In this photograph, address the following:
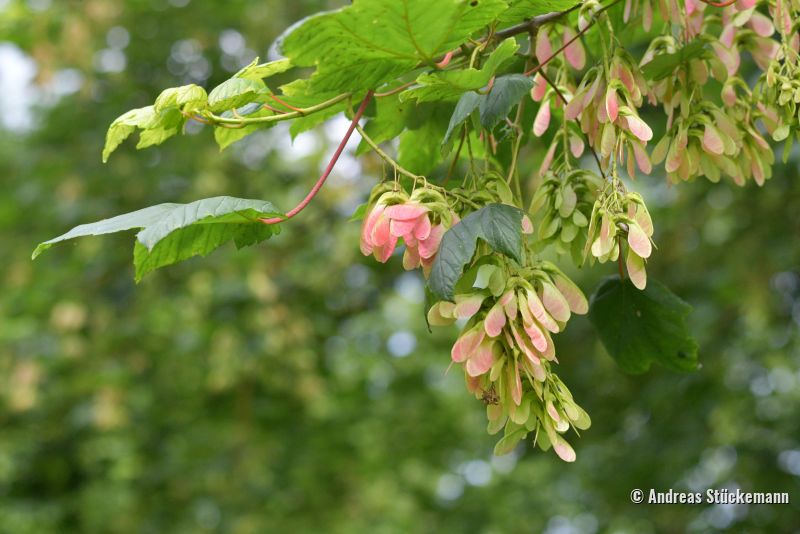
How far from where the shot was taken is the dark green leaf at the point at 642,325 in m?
1.19

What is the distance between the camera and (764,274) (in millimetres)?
3252

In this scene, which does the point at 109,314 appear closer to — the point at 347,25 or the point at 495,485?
the point at 495,485

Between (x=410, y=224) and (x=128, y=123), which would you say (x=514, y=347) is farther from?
(x=128, y=123)

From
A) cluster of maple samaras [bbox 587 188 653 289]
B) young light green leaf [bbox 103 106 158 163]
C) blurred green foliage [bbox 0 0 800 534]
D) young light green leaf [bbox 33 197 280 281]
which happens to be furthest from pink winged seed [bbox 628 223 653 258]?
blurred green foliage [bbox 0 0 800 534]

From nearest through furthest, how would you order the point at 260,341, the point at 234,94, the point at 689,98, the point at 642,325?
the point at 234,94
the point at 689,98
the point at 642,325
the point at 260,341

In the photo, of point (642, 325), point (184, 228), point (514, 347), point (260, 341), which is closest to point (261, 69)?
point (184, 228)

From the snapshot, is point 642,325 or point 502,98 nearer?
point 502,98

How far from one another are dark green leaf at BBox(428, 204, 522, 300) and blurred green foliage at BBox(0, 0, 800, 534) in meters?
2.09

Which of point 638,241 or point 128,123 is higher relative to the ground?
point 128,123

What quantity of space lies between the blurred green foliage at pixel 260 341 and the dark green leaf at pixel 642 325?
68.1 inches

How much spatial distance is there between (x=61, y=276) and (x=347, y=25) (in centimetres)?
345

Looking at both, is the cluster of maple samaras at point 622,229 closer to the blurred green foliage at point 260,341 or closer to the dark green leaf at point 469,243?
the dark green leaf at point 469,243

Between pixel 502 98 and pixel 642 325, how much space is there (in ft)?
1.45

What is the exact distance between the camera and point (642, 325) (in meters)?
1.20
